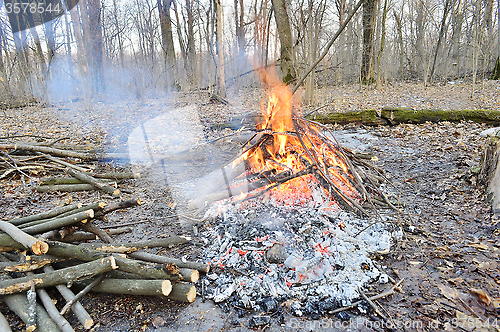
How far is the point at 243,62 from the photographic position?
26078 mm

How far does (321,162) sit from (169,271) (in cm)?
268

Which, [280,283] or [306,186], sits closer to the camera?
[280,283]

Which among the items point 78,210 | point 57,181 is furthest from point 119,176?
point 78,210

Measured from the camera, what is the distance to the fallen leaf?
2.24 meters

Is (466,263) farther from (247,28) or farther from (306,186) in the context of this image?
(247,28)

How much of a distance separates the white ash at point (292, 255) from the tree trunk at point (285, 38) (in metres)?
5.19

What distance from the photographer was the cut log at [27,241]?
240cm

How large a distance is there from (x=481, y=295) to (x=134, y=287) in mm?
3089

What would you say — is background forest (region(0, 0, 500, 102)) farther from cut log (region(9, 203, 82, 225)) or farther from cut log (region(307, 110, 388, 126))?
cut log (region(9, 203, 82, 225))

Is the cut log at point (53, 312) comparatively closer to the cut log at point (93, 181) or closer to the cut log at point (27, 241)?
the cut log at point (27, 241)

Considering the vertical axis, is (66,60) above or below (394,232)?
above

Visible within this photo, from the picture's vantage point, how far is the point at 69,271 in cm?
242

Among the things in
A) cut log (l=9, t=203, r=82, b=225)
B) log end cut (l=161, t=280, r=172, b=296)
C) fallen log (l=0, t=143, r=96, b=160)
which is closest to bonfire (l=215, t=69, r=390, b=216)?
log end cut (l=161, t=280, r=172, b=296)

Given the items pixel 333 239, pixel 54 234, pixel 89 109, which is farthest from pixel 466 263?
pixel 89 109
